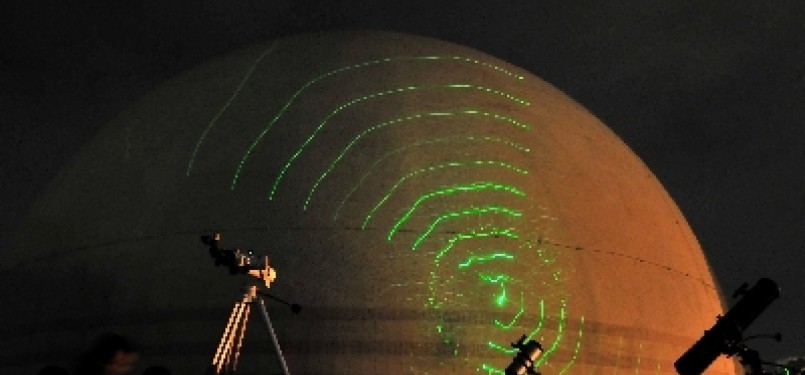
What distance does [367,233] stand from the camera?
14.0 metres

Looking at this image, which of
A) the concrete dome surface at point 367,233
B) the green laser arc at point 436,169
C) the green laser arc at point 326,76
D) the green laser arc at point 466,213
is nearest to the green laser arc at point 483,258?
the concrete dome surface at point 367,233

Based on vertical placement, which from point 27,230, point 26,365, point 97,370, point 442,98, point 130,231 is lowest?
point 97,370

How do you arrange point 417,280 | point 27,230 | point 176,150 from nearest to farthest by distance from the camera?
point 417,280
point 176,150
point 27,230

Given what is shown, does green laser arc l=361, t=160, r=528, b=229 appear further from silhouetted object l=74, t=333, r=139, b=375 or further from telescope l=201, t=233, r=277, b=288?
silhouetted object l=74, t=333, r=139, b=375

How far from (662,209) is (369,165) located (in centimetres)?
795

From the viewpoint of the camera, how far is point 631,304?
15.3 meters

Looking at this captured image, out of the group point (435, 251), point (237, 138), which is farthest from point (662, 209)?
point (237, 138)

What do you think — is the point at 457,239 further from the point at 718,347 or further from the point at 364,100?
the point at 718,347

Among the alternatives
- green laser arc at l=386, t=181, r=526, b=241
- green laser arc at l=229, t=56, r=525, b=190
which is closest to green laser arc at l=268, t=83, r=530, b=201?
green laser arc at l=229, t=56, r=525, b=190

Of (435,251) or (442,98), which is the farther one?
(442,98)

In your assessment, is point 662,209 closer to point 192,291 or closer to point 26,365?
point 192,291

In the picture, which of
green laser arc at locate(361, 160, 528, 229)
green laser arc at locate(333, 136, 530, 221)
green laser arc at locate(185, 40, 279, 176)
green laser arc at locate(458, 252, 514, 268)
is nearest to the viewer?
green laser arc at locate(458, 252, 514, 268)

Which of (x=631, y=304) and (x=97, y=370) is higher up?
(x=631, y=304)

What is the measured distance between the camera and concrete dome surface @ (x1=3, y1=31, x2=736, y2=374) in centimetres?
1357
